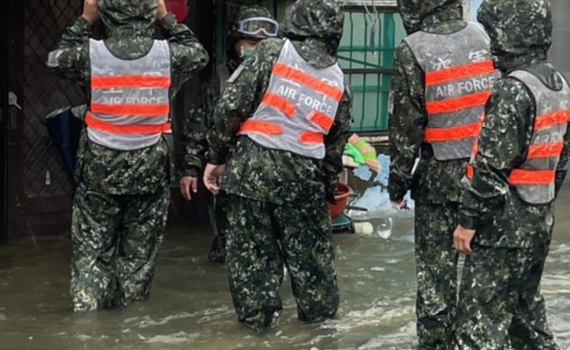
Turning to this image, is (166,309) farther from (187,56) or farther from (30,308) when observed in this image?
(187,56)

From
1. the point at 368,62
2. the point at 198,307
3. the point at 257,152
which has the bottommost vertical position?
the point at 198,307

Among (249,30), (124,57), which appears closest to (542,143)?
(124,57)

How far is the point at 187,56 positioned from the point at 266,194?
1.16 metres

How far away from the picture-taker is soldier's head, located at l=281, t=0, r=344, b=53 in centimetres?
630

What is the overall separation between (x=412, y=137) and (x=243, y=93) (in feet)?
3.32

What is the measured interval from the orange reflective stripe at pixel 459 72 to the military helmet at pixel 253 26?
2232 millimetres

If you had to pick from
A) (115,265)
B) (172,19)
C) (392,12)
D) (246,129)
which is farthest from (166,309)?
(392,12)

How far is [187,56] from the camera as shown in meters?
6.81

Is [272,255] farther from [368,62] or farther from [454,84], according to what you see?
[368,62]

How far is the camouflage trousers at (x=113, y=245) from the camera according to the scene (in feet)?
22.0

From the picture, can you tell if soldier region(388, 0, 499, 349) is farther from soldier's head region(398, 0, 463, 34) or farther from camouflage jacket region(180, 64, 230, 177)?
camouflage jacket region(180, 64, 230, 177)

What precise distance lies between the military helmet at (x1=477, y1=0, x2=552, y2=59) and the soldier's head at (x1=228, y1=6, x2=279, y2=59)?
9.23ft

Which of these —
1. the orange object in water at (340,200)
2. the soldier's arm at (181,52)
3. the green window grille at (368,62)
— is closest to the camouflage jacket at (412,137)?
the soldier's arm at (181,52)

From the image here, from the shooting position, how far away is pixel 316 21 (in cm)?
630
